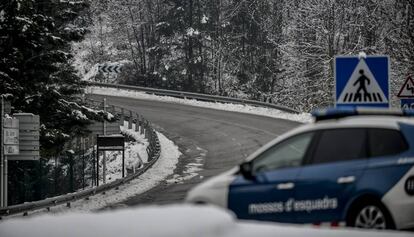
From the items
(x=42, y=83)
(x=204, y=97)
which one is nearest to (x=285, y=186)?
(x=42, y=83)

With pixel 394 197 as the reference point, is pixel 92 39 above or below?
above

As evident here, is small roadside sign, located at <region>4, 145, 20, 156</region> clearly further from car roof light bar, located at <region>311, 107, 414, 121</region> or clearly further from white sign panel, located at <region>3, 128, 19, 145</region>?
car roof light bar, located at <region>311, 107, 414, 121</region>

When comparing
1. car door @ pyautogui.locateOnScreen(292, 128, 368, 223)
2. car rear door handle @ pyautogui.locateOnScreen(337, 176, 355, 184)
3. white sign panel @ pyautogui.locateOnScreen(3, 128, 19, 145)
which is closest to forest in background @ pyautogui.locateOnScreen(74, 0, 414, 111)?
white sign panel @ pyautogui.locateOnScreen(3, 128, 19, 145)

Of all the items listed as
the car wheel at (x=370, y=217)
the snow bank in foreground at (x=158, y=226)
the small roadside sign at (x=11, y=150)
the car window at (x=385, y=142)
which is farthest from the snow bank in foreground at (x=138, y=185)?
the snow bank in foreground at (x=158, y=226)

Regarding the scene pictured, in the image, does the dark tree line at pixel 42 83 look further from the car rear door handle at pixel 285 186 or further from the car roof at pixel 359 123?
the car roof at pixel 359 123

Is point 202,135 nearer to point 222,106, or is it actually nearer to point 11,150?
point 222,106

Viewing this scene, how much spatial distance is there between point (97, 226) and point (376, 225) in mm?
4322

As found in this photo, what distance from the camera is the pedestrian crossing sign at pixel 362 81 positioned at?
11211 millimetres

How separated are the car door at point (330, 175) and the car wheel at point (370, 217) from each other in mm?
171

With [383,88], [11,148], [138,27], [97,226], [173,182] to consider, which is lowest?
[173,182]

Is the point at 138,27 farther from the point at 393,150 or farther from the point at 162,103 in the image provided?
the point at 393,150

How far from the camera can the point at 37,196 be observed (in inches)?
718

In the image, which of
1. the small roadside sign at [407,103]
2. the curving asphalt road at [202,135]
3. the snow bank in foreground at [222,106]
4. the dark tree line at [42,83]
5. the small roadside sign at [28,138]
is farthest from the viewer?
the snow bank in foreground at [222,106]

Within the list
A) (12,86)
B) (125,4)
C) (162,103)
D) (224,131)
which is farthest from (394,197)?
(125,4)
